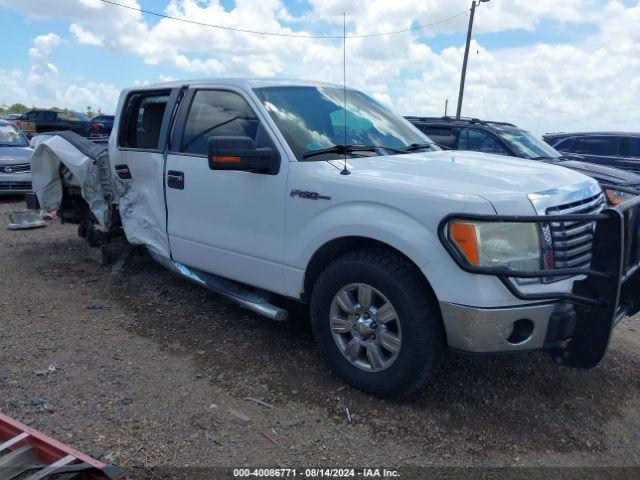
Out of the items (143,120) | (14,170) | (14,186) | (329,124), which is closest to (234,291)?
(329,124)

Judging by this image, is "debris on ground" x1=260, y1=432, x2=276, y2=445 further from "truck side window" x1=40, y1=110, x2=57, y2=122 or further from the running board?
"truck side window" x1=40, y1=110, x2=57, y2=122

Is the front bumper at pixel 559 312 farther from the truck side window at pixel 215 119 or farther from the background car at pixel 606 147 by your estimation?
the background car at pixel 606 147

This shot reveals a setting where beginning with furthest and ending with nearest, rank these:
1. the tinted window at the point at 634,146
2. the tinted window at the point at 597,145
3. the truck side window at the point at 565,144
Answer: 1. the truck side window at the point at 565,144
2. the tinted window at the point at 597,145
3. the tinted window at the point at 634,146

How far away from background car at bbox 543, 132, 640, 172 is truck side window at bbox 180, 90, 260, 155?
8.63 meters

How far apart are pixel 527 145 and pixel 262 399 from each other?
6.95 meters

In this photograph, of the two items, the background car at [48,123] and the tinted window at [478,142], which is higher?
Answer: the tinted window at [478,142]

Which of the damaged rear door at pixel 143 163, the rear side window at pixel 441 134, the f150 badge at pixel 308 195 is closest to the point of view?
the f150 badge at pixel 308 195

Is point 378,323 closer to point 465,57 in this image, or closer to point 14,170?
point 14,170

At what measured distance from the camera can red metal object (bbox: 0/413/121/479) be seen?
2.68 metres

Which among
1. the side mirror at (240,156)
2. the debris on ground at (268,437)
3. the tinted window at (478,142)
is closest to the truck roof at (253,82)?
the side mirror at (240,156)

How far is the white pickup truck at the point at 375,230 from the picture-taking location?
2977mm

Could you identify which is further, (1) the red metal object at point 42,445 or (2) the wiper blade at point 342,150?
(2) the wiper blade at point 342,150

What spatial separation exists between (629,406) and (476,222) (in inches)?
68.2

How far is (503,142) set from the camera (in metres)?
8.70
